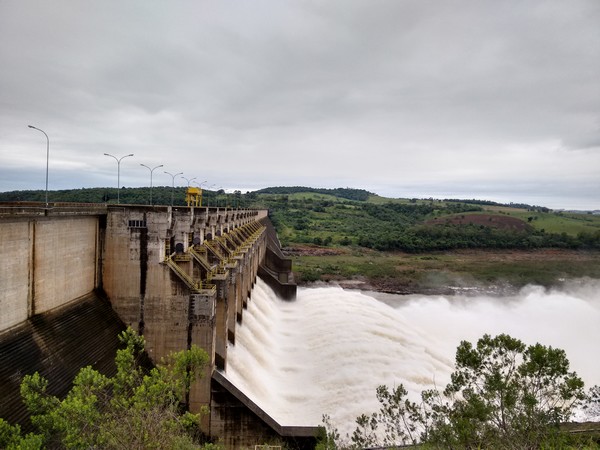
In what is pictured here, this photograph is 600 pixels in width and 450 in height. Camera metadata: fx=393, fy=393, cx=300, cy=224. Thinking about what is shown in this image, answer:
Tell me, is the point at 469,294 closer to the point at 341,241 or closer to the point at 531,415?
the point at 341,241

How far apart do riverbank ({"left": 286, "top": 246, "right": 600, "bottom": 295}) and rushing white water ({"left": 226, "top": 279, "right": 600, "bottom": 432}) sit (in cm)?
1517

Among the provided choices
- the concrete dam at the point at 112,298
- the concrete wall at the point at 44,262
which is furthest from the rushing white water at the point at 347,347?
the concrete wall at the point at 44,262

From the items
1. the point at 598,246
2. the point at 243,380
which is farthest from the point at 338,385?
the point at 598,246

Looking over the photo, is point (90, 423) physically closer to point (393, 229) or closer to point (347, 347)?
point (347, 347)

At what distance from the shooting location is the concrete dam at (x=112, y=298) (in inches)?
508

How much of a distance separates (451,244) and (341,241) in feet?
90.4

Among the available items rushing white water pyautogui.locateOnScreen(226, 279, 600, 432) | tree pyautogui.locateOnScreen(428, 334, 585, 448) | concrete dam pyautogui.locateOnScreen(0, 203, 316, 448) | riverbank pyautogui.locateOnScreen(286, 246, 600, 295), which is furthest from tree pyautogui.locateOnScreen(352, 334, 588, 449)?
riverbank pyautogui.locateOnScreen(286, 246, 600, 295)

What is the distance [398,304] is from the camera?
50625 millimetres

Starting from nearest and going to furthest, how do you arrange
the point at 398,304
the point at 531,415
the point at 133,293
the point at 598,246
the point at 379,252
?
the point at 531,415, the point at 133,293, the point at 398,304, the point at 379,252, the point at 598,246

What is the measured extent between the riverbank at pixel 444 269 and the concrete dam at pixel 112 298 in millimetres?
42410

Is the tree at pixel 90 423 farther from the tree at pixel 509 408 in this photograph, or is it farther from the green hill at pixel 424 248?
the green hill at pixel 424 248

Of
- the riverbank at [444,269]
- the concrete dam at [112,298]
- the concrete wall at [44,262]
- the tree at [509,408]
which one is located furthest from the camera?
the riverbank at [444,269]

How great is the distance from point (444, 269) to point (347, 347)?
56496mm

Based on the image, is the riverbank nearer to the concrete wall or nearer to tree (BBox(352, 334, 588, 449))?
the concrete wall
